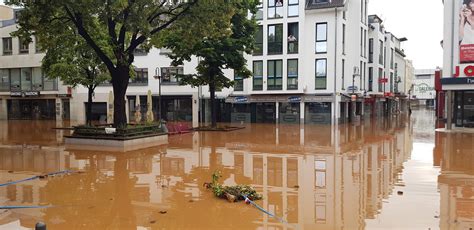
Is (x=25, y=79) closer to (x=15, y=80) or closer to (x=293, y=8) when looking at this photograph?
(x=15, y=80)

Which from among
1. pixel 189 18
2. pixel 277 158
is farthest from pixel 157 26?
pixel 277 158

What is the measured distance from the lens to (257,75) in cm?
3659

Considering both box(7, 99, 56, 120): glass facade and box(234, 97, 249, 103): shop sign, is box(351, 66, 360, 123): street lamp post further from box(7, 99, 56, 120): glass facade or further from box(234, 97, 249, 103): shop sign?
box(7, 99, 56, 120): glass facade

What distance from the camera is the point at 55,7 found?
16.6 m

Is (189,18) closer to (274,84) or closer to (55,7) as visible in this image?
(55,7)

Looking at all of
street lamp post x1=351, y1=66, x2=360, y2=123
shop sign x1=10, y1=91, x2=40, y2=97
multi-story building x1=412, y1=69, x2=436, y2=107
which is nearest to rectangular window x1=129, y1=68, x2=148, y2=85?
shop sign x1=10, y1=91, x2=40, y2=97

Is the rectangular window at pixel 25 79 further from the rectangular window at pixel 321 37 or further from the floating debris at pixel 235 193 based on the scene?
the floating debris at pixel 235 193

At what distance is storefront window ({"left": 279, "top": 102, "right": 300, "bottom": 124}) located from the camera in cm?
3572

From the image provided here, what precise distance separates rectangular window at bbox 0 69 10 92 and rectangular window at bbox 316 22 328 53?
3323cm

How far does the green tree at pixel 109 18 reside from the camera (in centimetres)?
1670

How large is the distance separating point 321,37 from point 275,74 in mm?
4995

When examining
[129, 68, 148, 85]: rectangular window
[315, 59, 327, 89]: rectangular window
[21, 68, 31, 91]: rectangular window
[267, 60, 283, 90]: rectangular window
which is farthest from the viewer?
[21, 68, 31, 91]: rectangular window

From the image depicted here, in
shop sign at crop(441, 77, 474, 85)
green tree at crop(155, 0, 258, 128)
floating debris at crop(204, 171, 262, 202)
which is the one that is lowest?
floating debris at crop(204, 171, 262, 202)

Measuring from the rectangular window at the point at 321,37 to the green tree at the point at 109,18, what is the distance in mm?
17860
